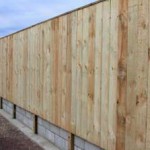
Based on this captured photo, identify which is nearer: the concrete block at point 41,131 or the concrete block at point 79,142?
the concrete block at point 79,142

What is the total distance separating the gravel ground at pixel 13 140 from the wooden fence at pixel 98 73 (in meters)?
0.63

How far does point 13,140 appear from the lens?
7.67 metres

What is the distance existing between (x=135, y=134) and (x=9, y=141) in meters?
4.18

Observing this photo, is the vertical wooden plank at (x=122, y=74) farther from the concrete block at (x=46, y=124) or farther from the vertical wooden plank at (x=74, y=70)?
the concrete block at (x=46, y=124)

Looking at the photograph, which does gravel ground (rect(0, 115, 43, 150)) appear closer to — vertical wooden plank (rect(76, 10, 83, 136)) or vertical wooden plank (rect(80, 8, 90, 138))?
vertical wooden plank (rect(76, 10, 83, 136))

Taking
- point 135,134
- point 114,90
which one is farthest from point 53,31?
point 135,134

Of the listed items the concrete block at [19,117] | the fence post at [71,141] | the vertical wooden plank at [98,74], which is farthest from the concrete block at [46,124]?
the vertical wooden plank at [98,74]

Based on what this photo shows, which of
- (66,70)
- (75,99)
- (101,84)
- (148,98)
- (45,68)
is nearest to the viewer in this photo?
(148,98)

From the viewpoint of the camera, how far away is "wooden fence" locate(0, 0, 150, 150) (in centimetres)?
397

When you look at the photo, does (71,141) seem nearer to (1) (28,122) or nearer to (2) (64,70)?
(2) (64,70)

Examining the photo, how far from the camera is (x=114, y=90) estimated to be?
177 inches

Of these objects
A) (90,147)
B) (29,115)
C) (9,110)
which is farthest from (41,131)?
(9,110)

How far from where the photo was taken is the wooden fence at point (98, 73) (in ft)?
13.0

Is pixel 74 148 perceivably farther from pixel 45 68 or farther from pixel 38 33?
pixel 38 33
